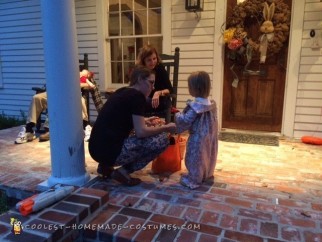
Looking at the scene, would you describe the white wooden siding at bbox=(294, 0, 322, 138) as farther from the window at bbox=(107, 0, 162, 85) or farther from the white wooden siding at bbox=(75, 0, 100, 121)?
the white wooden siding at bbox=(75, 0, 100, 121)

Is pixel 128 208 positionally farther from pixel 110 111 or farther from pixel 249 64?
pixel 249 64

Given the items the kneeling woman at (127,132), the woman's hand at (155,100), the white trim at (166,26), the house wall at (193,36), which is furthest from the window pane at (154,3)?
the kneeling woman at (127,132)

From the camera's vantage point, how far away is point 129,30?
418 cm

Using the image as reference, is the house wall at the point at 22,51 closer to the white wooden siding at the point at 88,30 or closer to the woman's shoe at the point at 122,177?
the white wooden siding at the point at 88,30

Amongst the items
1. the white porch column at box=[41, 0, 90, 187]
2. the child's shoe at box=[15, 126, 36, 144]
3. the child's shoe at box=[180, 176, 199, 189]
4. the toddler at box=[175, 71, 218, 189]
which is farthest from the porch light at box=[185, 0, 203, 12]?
the child's shoe at box=[15, 126, 36, 144]

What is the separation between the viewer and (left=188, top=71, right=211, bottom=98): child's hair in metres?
1.97

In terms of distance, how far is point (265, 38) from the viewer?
11.1 feet

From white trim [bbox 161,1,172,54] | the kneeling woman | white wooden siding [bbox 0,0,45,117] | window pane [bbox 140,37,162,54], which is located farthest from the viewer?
white wooden siding [bbox 0,0,45,117]

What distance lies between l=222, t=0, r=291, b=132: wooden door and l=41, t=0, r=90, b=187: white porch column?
2.32 meters

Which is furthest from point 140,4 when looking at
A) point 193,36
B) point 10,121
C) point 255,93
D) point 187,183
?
point 10,121

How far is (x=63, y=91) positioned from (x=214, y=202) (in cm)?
121

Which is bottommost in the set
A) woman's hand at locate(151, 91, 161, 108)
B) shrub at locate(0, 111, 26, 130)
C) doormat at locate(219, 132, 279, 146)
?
shrub at locate(0, 111, 26, 130)

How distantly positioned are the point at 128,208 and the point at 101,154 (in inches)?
18.5

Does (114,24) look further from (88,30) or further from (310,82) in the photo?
(310,82)
